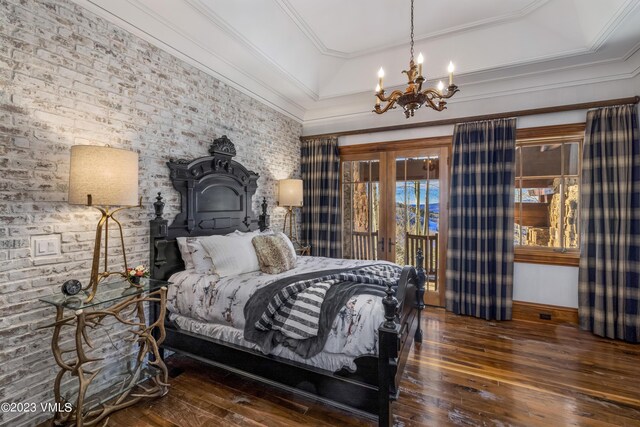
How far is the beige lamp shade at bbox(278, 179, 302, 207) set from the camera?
14.1ft

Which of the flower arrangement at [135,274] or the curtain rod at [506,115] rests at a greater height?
the curtain rod at [506,115]

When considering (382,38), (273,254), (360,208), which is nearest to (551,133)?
(382,38)

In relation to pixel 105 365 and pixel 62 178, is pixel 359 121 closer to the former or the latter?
pixel 62 178

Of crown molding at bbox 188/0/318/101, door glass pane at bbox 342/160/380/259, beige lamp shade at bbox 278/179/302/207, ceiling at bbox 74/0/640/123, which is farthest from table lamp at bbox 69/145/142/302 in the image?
door glass pane at bbox 342/160/380/259

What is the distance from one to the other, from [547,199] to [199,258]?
4.23 m

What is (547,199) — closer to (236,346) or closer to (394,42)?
(394,42)

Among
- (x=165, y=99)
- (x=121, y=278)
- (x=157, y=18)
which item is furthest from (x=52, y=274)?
(x=157, y=18)

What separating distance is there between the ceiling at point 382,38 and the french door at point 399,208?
1.06 metres

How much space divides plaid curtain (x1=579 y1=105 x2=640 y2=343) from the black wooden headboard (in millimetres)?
3857

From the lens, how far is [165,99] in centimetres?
279

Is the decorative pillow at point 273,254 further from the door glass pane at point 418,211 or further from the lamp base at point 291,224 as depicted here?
the door glass pane at point 418,211

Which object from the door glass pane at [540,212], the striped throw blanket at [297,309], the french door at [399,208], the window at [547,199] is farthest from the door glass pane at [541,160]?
the striped throw blanket at [297,309]

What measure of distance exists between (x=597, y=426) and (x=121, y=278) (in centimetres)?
350

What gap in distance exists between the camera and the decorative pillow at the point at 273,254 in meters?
2.84
